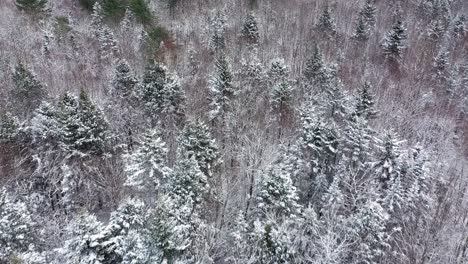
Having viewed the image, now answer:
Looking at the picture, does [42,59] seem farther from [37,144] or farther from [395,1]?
[395,1]

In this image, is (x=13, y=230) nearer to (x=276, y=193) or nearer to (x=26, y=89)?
(x=26, y=89)

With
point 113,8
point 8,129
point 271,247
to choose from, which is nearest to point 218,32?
point 113,8

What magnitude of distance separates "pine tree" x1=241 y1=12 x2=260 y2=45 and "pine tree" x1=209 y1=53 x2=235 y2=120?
1123 centimetres

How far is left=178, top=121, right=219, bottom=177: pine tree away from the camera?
19.3m

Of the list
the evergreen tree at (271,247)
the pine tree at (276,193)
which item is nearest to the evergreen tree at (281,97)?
the pine tree at (276,193)

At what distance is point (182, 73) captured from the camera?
31859mm

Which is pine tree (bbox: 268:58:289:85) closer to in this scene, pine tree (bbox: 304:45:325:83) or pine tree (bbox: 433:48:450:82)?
pine tree (bbox: 304:45:325:83)

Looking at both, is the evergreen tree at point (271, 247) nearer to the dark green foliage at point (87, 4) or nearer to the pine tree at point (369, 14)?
the pine tree at point (369, 14)

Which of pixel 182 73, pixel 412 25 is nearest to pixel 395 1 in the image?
pixel 412 25

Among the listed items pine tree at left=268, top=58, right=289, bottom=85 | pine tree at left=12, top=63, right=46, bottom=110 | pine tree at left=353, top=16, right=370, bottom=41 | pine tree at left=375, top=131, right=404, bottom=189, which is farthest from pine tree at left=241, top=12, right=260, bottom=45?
pine tree at left=375, top=131, right=404, bottom=189

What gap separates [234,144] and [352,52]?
22488 mm

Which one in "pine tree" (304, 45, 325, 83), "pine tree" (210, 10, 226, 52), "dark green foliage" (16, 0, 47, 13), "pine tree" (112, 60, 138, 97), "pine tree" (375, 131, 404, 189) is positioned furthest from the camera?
"dark green foliage" (16, 0, 47, 13)

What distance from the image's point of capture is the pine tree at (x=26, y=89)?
22953 mm

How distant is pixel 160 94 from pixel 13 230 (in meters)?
13.5
